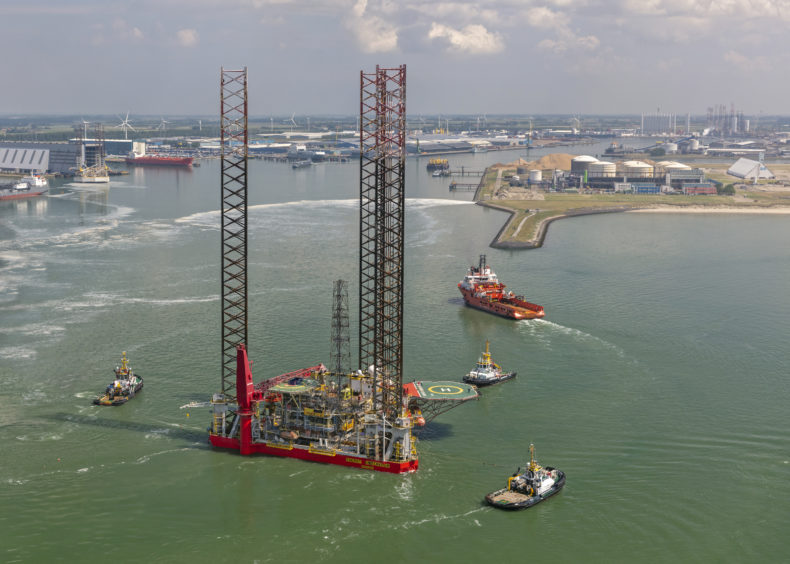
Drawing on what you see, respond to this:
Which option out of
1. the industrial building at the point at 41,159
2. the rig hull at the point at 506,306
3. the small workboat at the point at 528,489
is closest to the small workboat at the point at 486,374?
the small workboat at the point at 528,489

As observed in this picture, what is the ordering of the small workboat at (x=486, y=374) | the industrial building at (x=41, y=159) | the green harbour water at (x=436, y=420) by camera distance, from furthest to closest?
the industrial building at (x=41, y=159) < the small workboat at (x=486, y=374) < the green harbour water at (x=436, y=420)

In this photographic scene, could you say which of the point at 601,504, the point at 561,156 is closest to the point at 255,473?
the point at 601,504

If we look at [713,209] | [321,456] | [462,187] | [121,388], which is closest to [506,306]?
[321,456]

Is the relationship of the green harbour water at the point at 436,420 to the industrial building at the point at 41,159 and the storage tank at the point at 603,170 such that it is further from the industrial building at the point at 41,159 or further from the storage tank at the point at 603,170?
the industrial building at the point at 41,159

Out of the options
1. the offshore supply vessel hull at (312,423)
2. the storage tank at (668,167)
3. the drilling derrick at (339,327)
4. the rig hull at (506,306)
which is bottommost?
the offshore supply vessel hull at (312,423)

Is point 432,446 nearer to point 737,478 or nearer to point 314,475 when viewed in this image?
point 314,475

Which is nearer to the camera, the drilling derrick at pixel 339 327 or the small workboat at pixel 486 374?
the drilling derrick at pixel 339 327
